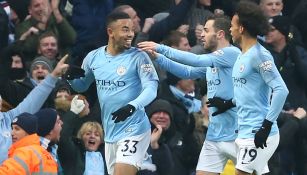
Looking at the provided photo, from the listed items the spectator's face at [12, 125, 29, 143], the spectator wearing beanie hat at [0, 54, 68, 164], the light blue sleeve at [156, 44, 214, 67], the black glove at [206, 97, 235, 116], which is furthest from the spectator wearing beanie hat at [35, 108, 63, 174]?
the black glove at [206, 97, 235, 116]

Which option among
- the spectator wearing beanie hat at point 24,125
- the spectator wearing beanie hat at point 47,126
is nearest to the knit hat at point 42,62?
the spectator wearing beanie hat at point 47,126

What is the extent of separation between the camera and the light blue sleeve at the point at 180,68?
15445 millimetres

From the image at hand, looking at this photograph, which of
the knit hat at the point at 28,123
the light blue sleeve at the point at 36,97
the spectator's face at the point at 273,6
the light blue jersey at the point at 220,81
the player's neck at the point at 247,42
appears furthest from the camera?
the spectator's face at the point at 273,6

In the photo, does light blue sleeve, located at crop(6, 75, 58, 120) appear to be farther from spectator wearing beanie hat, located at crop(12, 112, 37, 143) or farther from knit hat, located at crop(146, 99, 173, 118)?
knit hat, located at crop(146, 99, 173, 118)

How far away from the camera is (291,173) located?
1839 centimetres

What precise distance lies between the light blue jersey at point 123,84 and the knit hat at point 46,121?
67cm

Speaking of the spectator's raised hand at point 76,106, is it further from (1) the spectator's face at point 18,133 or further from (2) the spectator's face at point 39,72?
(1) the spectator's face at point 18,133

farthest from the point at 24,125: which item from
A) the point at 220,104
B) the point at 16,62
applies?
the point at 16,62

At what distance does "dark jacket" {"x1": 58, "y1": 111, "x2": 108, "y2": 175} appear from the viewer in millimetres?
16562

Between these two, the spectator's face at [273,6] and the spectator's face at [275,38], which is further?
the spectator's face at [273,6]

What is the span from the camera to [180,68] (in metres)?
15.6

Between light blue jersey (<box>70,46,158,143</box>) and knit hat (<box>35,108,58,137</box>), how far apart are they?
0.67 meters

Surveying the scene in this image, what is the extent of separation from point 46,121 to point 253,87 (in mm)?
2569

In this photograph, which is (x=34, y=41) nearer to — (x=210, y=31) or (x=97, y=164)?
(x=97, y=164)
